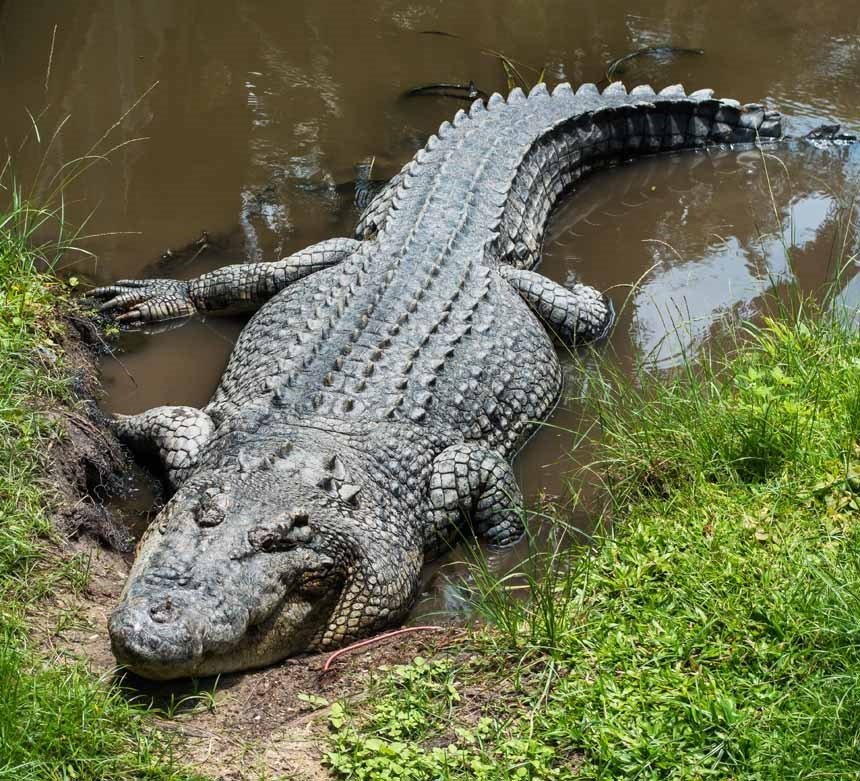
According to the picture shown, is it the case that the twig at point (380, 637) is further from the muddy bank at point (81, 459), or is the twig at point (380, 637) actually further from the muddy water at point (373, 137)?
the muddy bank at point (81, 459)

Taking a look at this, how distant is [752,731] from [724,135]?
20.0ft

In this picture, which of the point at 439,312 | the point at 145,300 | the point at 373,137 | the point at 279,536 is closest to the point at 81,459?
the point at 279,536

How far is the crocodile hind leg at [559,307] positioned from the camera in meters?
6.02

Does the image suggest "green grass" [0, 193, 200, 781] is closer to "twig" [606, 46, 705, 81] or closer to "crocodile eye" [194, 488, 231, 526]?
"crocodile eye" [194, 488, 231, 526]

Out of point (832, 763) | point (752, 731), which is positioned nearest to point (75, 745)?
point (752, 731)

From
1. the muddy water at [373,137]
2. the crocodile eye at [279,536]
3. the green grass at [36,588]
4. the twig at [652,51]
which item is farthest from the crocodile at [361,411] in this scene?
the twig at [652,51]

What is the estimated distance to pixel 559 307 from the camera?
602cm

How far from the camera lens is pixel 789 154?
7.90 meters

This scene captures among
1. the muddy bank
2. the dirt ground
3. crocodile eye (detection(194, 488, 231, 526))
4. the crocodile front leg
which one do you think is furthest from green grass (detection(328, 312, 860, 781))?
the crocodile front leg

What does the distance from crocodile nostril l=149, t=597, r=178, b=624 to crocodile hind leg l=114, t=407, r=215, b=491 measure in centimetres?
124

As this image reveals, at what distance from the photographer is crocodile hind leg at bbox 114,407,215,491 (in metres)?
4.66

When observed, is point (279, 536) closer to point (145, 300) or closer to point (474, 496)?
point (474, 496)

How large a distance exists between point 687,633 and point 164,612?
1.84 meters

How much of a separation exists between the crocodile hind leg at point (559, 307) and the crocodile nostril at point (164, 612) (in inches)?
131
